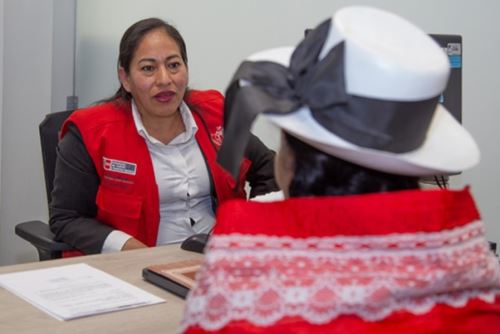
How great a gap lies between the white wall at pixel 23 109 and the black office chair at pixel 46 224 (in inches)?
36.8

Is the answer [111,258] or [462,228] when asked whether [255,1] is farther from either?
[462,228]

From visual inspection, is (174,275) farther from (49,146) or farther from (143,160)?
(49,146)

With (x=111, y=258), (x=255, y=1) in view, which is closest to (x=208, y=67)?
(x=255, y=1)

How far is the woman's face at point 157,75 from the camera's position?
2.27m

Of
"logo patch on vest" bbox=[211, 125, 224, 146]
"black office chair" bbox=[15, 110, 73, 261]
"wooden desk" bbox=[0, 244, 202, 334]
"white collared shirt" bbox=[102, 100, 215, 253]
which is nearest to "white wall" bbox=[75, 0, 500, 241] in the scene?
"logo patch on vest" bbox=[211, 125, 224, 146]

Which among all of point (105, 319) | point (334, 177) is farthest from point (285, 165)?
point (105, 319)

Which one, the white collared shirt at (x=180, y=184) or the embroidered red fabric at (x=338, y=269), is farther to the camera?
the white collared shirt at (x=180, y=184)

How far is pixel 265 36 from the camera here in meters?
3.08

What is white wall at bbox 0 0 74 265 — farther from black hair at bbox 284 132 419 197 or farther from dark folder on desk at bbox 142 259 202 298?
black hair at bbox 284 132 419 197

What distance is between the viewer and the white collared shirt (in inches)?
88.0

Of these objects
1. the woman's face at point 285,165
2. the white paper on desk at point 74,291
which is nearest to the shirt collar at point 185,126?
the white paper on desk at point 74,291

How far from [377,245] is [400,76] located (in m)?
0.21

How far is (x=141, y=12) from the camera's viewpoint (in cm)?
348

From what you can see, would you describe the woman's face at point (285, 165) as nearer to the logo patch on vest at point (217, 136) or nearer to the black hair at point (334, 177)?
the black hair at point (334, 177)
